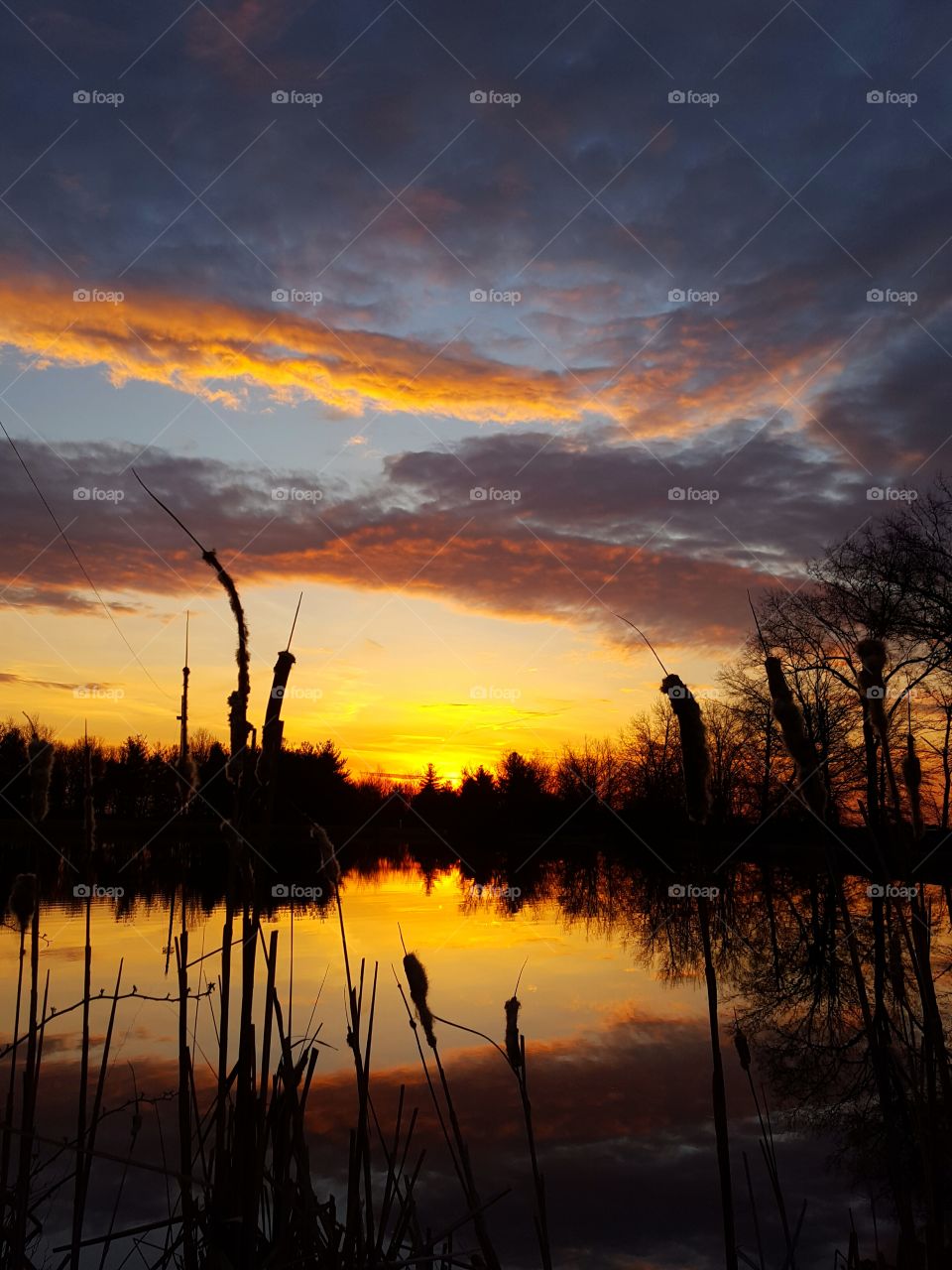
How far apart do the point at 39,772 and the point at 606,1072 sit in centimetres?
842

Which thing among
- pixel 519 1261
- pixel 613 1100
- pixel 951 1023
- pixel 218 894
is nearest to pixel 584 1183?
pixel 519 1261

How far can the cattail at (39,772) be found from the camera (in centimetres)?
241

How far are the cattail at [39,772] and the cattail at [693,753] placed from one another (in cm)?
159

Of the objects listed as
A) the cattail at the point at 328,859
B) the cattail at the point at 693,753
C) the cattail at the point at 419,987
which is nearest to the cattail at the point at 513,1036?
the cattail at the point at 419,987

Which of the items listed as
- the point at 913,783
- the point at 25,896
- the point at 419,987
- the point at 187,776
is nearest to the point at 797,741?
the point at 913,783

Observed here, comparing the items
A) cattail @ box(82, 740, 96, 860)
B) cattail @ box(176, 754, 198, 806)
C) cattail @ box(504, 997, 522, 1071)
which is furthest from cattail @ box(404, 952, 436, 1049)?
cattail @ box(82, 740, 96, 860)

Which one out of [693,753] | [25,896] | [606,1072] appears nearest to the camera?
[693,753]

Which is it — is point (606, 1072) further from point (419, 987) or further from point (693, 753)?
point (693, 753)

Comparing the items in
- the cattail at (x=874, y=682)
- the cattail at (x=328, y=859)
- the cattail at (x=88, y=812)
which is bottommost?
the cattail at (x=328, y=859)

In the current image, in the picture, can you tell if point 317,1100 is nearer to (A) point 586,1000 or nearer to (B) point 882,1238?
(B) point 882,1238

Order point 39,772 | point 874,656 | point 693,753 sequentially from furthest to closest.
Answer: point 39,772 → point 874,656 → point 693,753

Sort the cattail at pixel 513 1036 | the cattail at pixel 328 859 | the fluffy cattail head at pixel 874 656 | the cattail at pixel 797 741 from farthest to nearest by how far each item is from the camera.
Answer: the cattail at pixel 328 859, the cattail at pixel 513 1036, the fluffy cattail head at pixel 874 656, the cattail at pixel 797 741

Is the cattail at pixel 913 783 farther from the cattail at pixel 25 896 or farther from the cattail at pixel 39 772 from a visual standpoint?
the cattail at pixel 25 896

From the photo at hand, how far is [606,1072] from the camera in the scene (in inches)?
373
